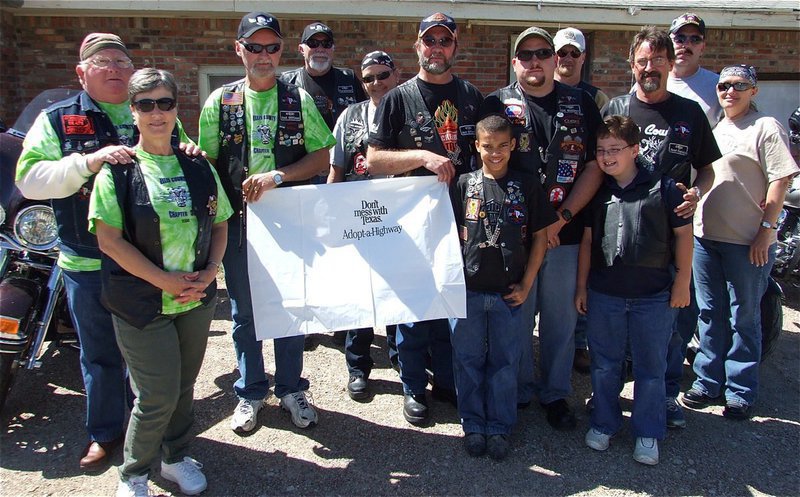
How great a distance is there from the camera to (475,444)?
131 inches

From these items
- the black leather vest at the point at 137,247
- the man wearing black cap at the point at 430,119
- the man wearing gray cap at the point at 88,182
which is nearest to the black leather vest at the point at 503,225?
the man wearing black cap at the point at 430,119

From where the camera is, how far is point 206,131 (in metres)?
3.31

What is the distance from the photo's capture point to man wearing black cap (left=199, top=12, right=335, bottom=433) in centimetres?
327

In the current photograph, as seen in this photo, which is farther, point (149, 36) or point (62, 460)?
point (149, 36)

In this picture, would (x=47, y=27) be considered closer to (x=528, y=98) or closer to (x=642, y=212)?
(x=528, y=98)

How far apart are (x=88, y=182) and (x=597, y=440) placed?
3176mm

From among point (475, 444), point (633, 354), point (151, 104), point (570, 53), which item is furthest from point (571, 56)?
point (151, 104)

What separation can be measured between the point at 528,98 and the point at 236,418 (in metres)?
2.65

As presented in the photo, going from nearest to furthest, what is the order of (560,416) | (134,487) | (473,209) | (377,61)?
(134,487), (473,209), (560,416), (377,61)

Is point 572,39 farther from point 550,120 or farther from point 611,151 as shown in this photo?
point 611,151

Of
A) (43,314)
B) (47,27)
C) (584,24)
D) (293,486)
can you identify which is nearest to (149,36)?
(47,27)

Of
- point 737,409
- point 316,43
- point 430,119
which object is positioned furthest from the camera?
point 316,43

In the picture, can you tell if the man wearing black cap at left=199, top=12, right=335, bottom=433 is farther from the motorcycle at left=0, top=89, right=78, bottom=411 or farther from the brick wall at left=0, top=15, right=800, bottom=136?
the brick wall at left=0, top=15, right=800, bottom=136

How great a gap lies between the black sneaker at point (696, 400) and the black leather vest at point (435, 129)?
2.18 meters
